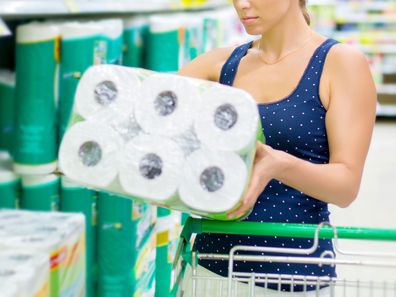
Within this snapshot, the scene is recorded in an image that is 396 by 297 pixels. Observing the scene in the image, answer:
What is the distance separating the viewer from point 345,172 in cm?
156

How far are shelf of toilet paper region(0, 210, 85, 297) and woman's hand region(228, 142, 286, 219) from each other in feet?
1.29

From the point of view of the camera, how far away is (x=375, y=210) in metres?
5.04

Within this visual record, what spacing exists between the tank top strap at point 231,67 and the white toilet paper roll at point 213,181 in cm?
60

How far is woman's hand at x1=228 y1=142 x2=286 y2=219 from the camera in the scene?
129 cm

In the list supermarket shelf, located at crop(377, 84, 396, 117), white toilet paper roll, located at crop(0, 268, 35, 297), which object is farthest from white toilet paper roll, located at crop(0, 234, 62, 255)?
supermarket shelf, located at crop(377, 84, 396, 117)

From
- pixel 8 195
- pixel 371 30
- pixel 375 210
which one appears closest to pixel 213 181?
pixel 8 195

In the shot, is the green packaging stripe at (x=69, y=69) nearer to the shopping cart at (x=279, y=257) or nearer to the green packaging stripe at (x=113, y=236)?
the green packaging stripe at (x=113, y=236)

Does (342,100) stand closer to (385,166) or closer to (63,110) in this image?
(63,110)

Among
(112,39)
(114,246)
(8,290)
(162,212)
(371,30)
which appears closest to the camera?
(8,290)

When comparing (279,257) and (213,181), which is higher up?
(213,181)

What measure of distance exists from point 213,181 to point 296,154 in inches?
19.0

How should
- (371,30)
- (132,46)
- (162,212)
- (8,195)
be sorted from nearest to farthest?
1. (8,195)
2. (132,46)
3. (162,212)
4. (371,30)

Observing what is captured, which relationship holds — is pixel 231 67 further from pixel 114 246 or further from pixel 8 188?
pixel 114 246

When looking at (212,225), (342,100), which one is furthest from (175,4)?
(212,225)
